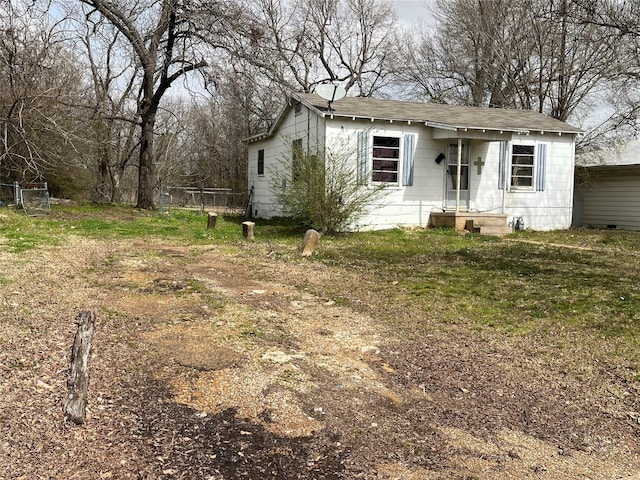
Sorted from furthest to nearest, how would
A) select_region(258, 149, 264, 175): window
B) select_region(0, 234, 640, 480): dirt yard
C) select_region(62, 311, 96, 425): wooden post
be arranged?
Answer: select_region(258, 149, 264, 175): window, select_region(62, 311, 96, 425): wooden post, select_region(0, 234, 640, 480): dirt yard

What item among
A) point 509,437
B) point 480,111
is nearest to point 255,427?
point 509,437

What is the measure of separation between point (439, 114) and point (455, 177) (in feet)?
5.97

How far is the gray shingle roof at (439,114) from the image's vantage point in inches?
548

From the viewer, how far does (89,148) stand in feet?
68.1

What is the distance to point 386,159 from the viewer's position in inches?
556

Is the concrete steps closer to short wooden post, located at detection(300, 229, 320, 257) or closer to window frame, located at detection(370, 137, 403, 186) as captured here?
window frame, located at detection(370, 137, 403, 186)

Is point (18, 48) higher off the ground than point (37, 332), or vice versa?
point (18, 48)

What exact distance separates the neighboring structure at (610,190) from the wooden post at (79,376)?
57.3 feet

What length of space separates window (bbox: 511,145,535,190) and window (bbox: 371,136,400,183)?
3.57 m

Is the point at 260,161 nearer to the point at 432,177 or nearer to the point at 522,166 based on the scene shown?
the point at 432,177

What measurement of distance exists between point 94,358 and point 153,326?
2.98 feet

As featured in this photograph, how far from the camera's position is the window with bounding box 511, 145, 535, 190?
50.7ft

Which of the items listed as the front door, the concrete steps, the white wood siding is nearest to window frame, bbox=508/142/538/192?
the white wood siding

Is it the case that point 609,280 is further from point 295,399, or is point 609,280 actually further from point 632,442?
point 295,399
